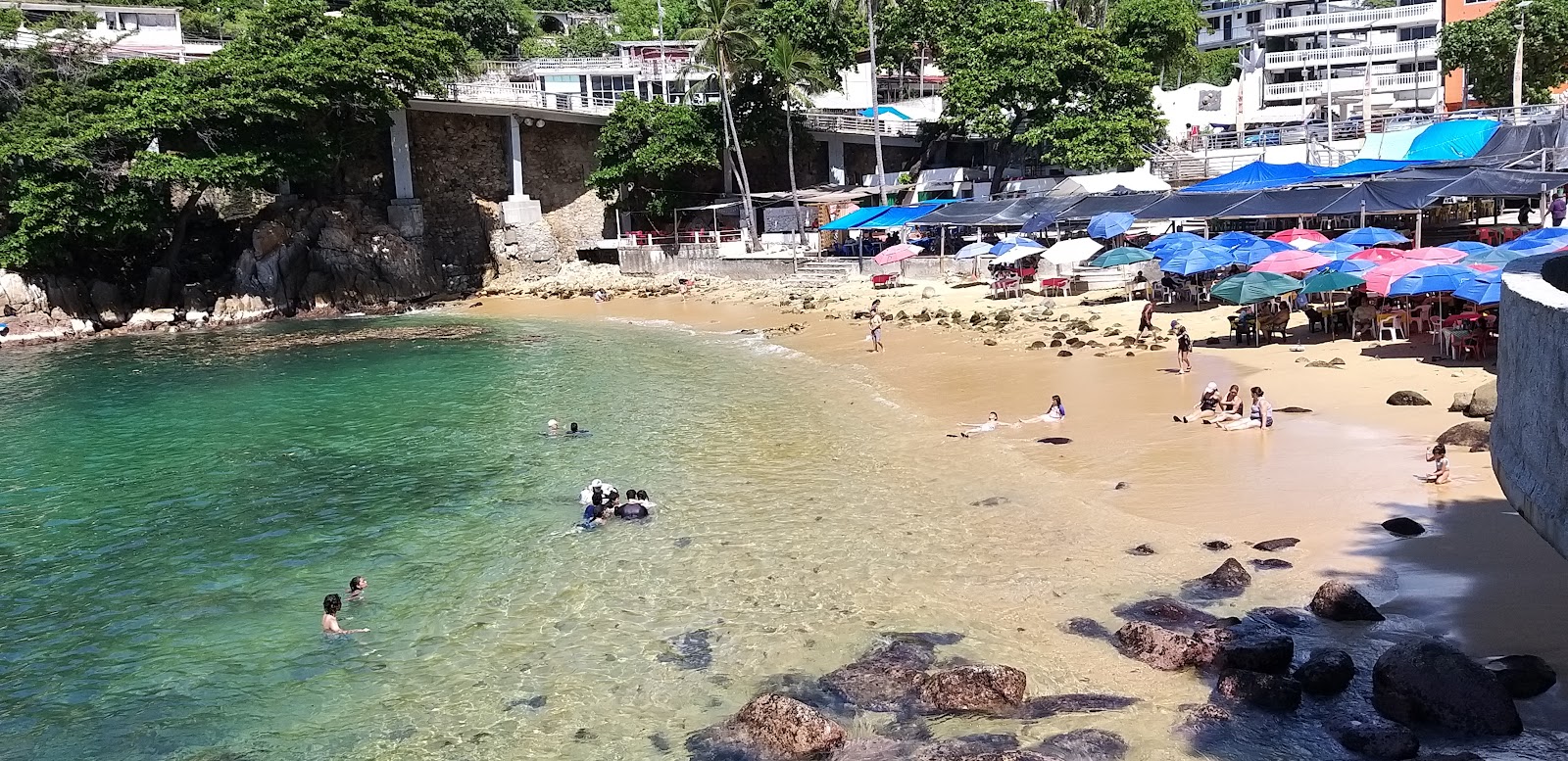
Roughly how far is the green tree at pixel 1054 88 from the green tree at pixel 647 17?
115 ft

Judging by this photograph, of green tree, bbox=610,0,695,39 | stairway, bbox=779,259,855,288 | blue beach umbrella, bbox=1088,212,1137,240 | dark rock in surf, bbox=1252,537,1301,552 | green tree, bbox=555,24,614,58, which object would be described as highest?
green tree, bbox=610,0,695,39

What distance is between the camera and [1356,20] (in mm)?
65625

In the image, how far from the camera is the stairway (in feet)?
139

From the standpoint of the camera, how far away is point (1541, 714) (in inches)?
332

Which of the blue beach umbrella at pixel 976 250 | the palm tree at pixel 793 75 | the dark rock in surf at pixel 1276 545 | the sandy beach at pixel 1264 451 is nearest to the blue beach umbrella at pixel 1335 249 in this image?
the sandy beach at pixel 1264 451

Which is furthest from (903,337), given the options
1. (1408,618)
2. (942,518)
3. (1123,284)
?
(1408,618)

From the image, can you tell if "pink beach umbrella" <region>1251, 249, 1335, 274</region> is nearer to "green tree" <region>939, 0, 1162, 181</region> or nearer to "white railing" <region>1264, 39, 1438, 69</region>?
"green tree" <region>939, 0, 1162, 181</region>

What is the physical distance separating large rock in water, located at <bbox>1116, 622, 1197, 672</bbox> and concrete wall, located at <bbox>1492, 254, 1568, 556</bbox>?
313 cm

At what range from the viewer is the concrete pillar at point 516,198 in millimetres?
51062

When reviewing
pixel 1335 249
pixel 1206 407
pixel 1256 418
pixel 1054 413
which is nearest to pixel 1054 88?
pixel 1335 249

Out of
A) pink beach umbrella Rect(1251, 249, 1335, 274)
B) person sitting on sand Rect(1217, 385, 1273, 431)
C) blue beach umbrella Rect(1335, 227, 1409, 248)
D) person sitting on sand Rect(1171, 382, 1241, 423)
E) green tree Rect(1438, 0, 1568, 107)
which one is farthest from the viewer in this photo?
green tree Rect(1438, 0, 1568, 107)

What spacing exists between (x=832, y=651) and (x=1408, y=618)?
17.7ft

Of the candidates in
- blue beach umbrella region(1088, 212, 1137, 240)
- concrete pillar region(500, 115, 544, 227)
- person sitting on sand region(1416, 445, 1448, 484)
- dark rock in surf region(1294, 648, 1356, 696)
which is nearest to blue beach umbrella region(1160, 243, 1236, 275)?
blue beach umbrella region(1088, 212, 1137, 240)

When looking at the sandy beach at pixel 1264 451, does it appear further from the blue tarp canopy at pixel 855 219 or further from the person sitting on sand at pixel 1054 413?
the blue tarp canopy at pixel 855 219
